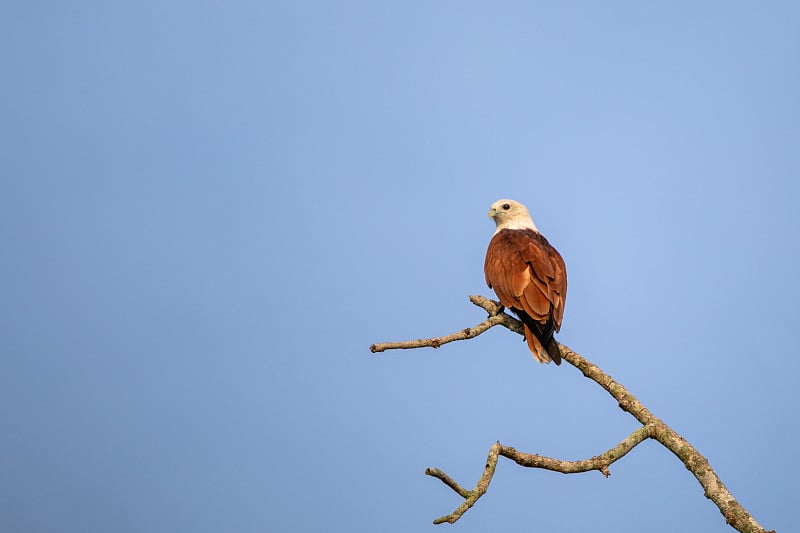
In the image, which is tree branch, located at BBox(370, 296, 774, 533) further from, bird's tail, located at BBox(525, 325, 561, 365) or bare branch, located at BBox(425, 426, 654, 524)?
bird's tail, located at BBox(525, 325, 561, 365)

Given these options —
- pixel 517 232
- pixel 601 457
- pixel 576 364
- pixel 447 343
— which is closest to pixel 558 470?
pixel 601 457

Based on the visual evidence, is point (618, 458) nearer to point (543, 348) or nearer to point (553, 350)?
point (553, 350)

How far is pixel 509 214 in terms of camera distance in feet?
29.7

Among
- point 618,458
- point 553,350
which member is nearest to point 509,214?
point 553,350

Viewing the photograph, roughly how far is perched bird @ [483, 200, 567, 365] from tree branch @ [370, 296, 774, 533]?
1646 mm

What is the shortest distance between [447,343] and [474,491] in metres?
1.15

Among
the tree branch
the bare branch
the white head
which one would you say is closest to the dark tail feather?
the tree branch

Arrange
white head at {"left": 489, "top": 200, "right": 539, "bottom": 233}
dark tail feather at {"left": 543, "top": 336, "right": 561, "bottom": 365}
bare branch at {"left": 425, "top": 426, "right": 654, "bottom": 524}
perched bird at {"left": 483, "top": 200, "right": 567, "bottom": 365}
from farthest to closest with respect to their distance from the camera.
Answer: white head at {"left": 489, "top": 200, "right": 539, "bottom": 233}
perched bird at {"left": 483, "top": 200, "right": 567, "bottom": 365}
dark tail feather at {"left": 543, "top": 336, "right": 561, "bottom": 365}
bare branch at {"left": 425, "top": 426, "right": 654, "bottom": 524}

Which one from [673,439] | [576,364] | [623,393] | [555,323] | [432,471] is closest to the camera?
[432,471]

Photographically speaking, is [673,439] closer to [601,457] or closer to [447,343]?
[601,457]

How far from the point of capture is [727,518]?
3.76 m

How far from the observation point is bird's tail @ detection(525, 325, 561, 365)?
6.25m

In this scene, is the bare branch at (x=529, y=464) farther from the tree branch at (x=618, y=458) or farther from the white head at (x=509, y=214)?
the white head at (x=509, y=214)

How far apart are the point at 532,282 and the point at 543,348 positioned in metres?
0.67
